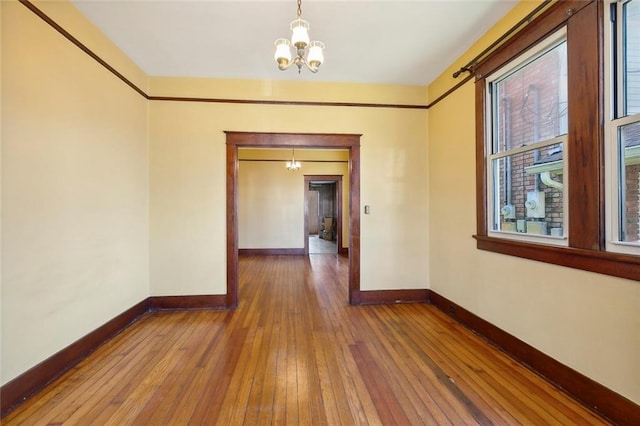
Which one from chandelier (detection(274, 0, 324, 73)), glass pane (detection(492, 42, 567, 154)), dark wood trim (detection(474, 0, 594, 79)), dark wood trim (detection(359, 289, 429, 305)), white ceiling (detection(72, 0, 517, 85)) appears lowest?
dark wood trim (detection(359, 289, 429, 305))

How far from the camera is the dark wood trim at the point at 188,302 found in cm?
347

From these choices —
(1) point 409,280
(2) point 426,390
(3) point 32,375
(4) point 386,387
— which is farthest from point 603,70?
(3) point 32,375

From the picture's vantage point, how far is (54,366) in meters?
2.07

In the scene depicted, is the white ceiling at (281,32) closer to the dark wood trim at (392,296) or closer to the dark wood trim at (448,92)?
the dark wood trim at (448,92)

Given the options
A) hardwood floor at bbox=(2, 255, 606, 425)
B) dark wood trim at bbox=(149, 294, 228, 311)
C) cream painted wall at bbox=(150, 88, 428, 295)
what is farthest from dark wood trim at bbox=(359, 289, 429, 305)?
dark wood trim at bbox=(149, 294, 228, 311)

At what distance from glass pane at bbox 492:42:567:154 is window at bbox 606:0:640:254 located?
30 centimetres

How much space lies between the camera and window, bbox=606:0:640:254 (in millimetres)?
1614

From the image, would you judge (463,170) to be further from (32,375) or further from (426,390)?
(32,375)

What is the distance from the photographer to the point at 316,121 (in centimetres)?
367

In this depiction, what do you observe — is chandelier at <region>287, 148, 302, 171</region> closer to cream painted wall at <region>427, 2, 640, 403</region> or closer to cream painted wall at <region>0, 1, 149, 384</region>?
cream painted wall at <region>427, 2, 640, 403</region>

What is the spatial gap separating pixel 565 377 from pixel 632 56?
2114 millimetres

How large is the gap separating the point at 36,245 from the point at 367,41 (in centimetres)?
328

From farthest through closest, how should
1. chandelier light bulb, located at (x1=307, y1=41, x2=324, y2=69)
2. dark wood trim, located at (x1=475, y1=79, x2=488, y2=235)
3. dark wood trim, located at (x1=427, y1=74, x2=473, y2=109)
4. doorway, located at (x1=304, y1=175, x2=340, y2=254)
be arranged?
doorway, located at (x1=304, y1=175, x2=340, y2=254) → dark wood trim, located at (x1=427, y1=74, x2=473, y2=109) → dark wood trim, located at (x1=475, y1=79, x2=488, y2=235) → chandelier light bulb, located at (x1=307, y1=41, x2=324, y2=69)

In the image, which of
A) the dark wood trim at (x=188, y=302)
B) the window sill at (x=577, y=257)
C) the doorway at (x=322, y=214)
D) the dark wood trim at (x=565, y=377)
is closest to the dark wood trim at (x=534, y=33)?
the window sill at (x=577, y=257)
